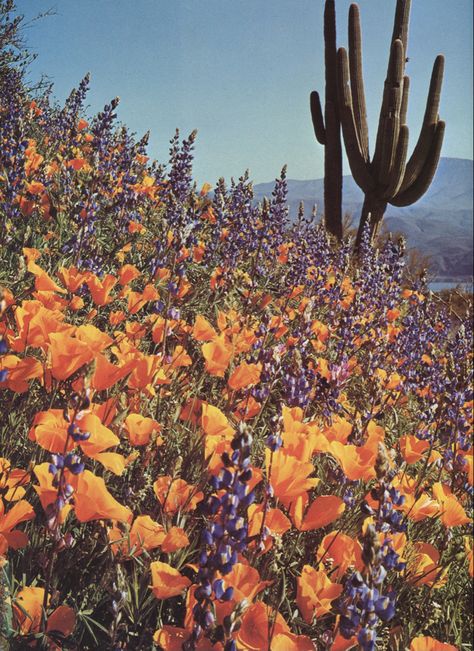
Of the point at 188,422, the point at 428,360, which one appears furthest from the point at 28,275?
the point at 428,360

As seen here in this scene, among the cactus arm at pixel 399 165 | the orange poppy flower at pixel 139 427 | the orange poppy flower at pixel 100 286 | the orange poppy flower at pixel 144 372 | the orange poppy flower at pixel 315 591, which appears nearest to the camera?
the orange poppy flower at pixel 315 591

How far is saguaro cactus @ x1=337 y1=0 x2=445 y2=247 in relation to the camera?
857 cm

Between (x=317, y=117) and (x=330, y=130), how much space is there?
0.60 m

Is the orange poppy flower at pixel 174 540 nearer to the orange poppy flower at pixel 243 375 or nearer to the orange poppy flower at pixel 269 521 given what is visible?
the orange poppy flower at pixel 269 521

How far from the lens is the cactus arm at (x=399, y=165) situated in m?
8.70

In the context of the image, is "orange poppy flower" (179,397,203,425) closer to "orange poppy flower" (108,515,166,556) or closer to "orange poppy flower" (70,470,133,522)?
"orange poppy flower" (108,515,166,556)

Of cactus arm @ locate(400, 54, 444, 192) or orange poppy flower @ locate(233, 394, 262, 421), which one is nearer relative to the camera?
orange poppy flower @ locate(233, 394, 262, 421)

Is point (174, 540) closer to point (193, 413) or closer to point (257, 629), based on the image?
point (257, 629)

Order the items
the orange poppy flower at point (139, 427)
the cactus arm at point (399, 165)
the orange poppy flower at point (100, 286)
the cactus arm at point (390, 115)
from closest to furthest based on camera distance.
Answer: the orange poppy flower at point (139, 427) < the orange poppy flower at point (100, 286) < the cactus arm at point (390, 115) < the cactus arm at point (399, 165)

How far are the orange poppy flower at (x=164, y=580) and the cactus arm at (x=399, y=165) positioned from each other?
29.3ft

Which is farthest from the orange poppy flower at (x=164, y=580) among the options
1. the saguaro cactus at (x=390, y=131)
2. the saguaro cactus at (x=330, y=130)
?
the saguaro cactus at (x=330, y=130)

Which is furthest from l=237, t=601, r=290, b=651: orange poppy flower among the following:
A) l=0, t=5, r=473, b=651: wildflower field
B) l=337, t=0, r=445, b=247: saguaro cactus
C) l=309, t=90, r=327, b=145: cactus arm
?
l=309, t=90, r=327, b=145: cactus arm

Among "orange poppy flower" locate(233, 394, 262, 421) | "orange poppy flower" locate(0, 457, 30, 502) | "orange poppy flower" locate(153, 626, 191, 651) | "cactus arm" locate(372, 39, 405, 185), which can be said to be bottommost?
"orange poppy flower" locate(153, 626, 191, 651)

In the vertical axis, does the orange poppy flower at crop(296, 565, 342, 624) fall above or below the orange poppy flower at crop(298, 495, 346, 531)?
below
